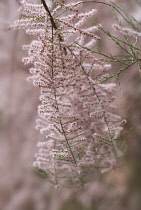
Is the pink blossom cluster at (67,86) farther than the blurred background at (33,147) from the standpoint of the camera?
No

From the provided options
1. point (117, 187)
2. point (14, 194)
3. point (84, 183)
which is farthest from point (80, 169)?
point (14, 194)

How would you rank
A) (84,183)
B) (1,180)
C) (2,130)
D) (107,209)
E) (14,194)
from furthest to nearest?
(2,130), (1,180), (14,194), (107,209), (84,183)

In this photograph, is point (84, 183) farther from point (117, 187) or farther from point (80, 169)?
point (117, 187)

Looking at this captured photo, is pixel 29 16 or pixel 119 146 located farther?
pixel 119 146

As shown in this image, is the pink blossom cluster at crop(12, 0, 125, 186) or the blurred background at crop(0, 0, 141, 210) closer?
the pink blossom cluster at crop(12, 0, 125, 186)
